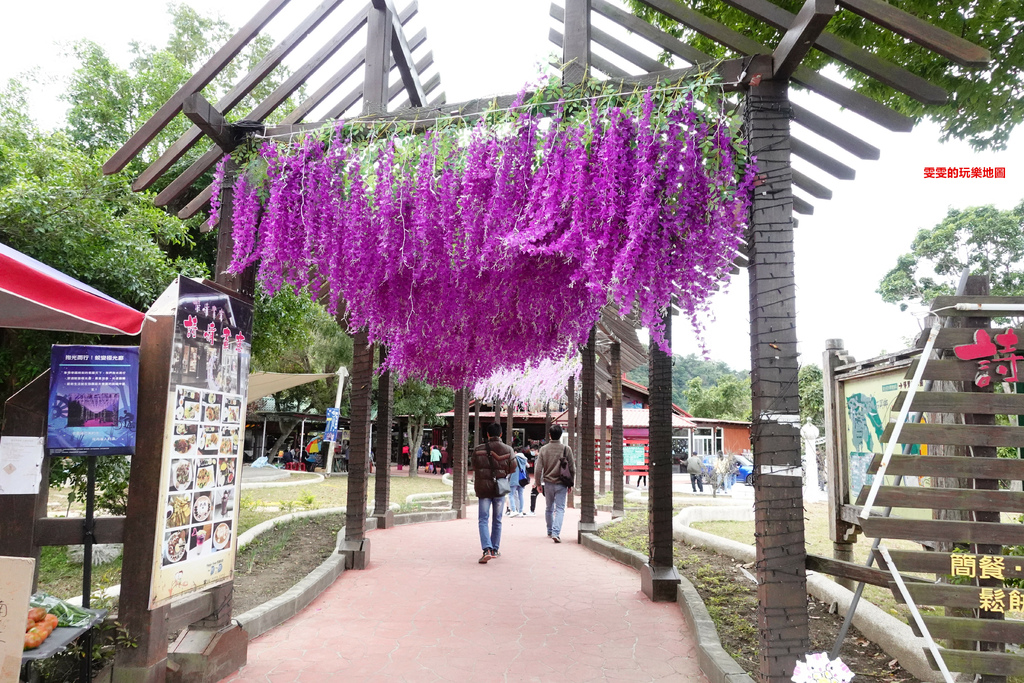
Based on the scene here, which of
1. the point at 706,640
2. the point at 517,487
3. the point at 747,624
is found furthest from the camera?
the point at 517,487

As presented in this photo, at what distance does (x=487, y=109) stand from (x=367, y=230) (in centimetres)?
113

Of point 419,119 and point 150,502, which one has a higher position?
point 419,119

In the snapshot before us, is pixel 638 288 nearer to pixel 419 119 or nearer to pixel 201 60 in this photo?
pixel 419 119

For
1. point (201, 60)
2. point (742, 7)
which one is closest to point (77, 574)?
point (742, 7)

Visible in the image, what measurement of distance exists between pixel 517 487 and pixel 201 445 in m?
10.1

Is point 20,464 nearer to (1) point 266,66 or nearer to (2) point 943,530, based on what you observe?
(1) point 266,66

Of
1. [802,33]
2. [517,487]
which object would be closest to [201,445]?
[802,33]

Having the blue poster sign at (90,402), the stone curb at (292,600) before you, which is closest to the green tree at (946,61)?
the blue poster sign at (90,402)

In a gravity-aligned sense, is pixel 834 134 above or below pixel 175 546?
above

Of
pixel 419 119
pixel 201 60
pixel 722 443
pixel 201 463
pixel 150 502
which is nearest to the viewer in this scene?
pixel 150 502

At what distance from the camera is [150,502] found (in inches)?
144

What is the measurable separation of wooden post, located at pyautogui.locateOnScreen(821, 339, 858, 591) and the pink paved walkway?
62.4 inches

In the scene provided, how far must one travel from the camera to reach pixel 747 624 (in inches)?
202

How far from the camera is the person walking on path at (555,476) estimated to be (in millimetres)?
9609
